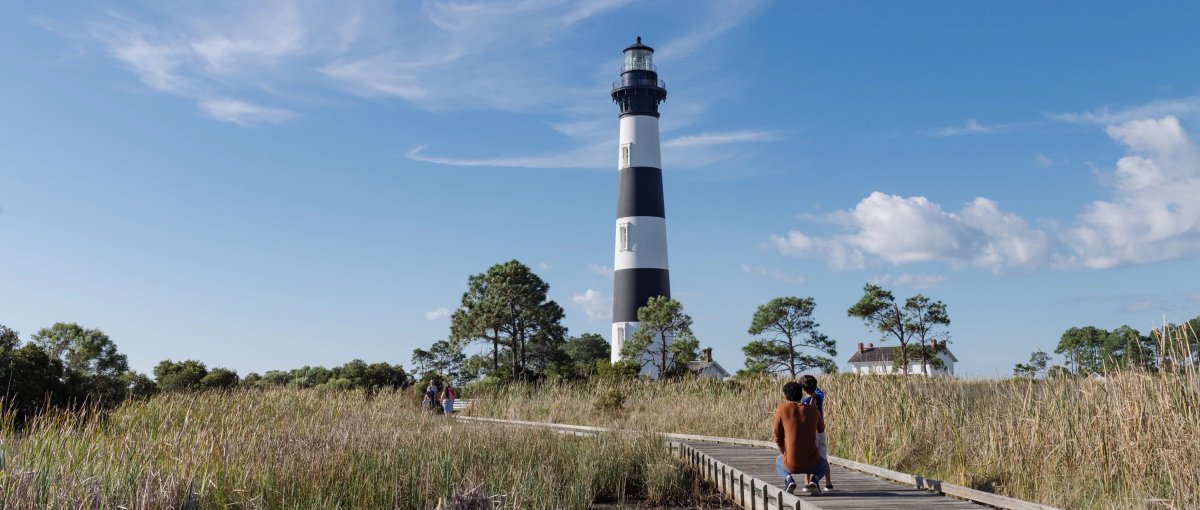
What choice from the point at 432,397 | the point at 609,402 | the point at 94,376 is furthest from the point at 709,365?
the point at 94,376

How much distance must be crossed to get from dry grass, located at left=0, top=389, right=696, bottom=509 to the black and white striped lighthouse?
80.5 feet

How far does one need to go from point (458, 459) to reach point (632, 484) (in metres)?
2.52

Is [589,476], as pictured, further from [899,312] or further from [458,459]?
[899,312]

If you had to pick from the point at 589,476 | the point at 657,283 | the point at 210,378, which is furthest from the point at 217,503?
the point at 657,283

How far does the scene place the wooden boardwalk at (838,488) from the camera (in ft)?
24.7

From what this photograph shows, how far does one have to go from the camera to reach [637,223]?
36969mm

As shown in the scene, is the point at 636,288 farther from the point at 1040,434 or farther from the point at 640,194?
the point at 1040,434

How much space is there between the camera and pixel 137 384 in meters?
22.7

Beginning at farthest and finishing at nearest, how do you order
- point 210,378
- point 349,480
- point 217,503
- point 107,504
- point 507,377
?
point 507,377 → point 210,378 → point 349,480 → point 217,503 → point 107,504

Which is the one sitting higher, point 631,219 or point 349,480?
point 631,219

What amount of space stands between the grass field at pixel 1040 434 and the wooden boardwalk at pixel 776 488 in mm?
1065

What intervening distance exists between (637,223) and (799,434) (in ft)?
96.1

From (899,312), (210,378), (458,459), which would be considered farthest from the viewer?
(899,312)

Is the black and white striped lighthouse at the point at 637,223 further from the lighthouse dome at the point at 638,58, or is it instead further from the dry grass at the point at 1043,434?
the dry grass at the point at 1043,434
